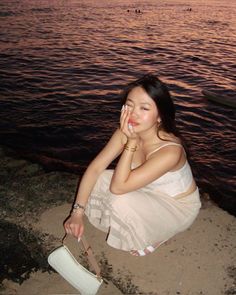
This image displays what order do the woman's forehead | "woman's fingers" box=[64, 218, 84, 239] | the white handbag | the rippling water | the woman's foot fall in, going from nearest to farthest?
1. the white handbag
2. the woman's forehead
3. "woman's fingers" box=[64, 218, 84, 239]
4. the woman's foot
5. the rippling water

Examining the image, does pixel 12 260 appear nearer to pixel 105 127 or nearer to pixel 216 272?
pixel 216 272

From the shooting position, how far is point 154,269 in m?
3.23

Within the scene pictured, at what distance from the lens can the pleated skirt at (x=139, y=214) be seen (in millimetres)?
2998

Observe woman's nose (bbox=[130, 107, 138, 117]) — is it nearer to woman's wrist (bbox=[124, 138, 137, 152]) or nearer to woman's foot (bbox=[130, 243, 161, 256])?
woman's wrist (bbox=[124, 138, 137, 152])

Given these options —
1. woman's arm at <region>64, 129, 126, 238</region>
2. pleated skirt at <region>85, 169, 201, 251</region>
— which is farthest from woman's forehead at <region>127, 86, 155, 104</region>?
pleated skirt at <region>85, 169, 201, 251</region>

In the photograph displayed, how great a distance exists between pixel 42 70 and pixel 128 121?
397 inches

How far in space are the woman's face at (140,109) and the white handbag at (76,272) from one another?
1323 millimetres

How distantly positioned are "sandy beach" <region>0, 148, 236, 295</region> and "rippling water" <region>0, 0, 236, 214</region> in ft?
5.75

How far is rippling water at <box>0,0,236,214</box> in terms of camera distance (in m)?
7.17

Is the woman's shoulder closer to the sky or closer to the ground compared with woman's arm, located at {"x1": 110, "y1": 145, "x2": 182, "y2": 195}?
closer to the sky

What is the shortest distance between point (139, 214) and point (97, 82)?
9032mm

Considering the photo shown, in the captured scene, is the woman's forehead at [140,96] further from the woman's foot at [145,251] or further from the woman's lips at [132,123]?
the woman's foot at [145,251]

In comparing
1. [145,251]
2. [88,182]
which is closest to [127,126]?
[88,182]

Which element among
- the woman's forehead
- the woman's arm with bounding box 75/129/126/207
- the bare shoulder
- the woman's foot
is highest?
the woman's forehead
